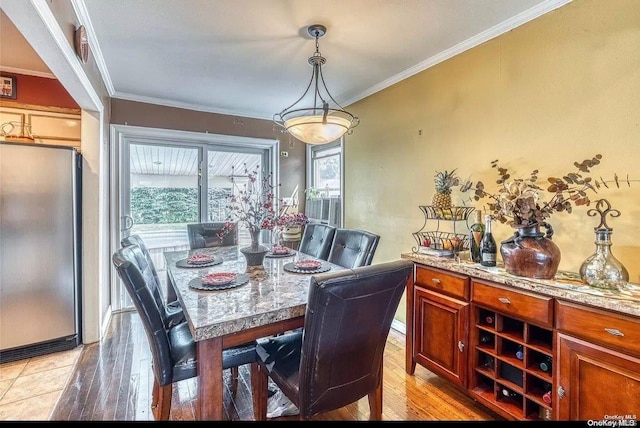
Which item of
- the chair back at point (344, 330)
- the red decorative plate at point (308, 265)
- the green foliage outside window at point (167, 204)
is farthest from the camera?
the green foliage outside window at point (167, 204)

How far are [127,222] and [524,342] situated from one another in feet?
13.1

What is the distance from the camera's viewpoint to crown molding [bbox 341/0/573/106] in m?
1.94

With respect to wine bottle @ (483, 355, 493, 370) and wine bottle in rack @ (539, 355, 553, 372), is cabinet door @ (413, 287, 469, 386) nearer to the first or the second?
wine bottle @ (483, 355, 493, 370)

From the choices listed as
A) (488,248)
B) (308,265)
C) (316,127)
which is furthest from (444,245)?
(316,127)

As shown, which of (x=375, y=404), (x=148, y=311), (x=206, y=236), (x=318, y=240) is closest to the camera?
(x=148, y=311)

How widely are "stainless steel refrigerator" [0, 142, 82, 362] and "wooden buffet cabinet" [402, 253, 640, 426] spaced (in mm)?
2898

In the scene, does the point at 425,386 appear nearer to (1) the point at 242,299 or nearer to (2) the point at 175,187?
(1) the point at 242,299

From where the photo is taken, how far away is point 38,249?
251cm

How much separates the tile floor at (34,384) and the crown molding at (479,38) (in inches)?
147

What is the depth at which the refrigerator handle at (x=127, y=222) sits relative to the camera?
11.9ft

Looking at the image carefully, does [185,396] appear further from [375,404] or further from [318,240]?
[318,240]

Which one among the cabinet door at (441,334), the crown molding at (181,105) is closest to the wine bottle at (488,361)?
the cabinet door at (441,334)

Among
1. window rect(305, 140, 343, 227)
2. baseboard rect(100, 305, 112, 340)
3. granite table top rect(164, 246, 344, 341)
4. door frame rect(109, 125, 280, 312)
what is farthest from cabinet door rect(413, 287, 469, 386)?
door frame rect(109, 125, 280, 312)

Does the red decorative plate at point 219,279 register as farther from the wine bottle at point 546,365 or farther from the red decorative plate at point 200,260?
the wine bottle at point 546,365
